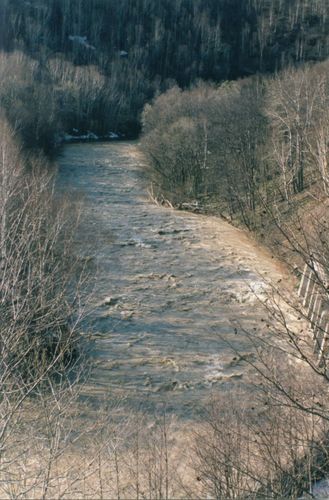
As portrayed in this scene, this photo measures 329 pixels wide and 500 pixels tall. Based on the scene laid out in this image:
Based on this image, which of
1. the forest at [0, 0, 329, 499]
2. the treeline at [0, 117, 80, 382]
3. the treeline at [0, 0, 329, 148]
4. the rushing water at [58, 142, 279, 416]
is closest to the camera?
the forest at [0, 0, 329, 499]

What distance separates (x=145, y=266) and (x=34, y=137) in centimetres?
1697

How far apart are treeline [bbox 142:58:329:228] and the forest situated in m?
0.15

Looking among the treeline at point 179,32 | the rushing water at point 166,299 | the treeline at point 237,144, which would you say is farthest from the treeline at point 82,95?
the rushing water at point 166,299

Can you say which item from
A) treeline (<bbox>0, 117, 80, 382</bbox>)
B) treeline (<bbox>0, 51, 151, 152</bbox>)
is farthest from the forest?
treeline (<bbox>0, 51, 151, 152</bbox>)

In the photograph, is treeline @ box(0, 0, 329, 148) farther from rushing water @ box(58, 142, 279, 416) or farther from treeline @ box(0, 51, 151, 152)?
rushing water @ box(58, 142, 279, 416)

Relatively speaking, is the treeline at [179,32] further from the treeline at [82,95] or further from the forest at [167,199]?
the treeline at [82,95]

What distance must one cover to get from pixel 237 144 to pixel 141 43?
72.2 metres

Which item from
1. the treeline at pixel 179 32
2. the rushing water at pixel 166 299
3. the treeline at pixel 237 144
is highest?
the treeline at pixel 179 32

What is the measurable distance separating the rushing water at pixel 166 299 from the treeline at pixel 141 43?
131 feet

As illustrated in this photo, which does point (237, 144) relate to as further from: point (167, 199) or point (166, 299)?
point (166, 299)

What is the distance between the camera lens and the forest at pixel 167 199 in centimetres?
863

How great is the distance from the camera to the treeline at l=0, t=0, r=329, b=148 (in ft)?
253

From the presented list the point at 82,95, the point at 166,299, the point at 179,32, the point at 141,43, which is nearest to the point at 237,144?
the point at 166,299

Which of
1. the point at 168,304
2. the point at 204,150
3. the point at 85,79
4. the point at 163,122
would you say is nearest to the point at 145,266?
the point at 168,304
